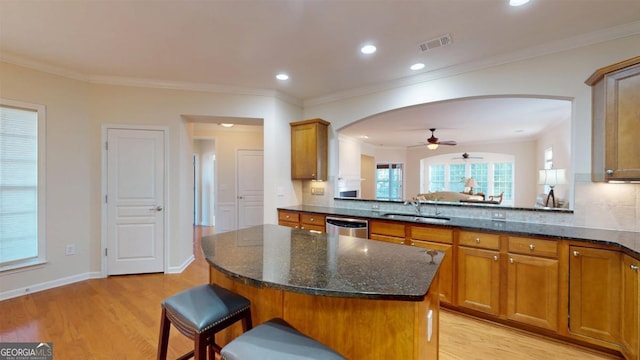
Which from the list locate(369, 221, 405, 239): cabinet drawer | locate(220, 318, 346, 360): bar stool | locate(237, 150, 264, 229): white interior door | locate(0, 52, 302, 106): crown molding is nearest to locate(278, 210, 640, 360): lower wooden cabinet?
locate(369, 221, 405, 239): cabinet drawer

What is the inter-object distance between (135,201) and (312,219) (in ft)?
8.09

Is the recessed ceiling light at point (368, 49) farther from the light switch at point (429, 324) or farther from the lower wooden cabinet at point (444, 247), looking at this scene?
the light switch at point (429, 324)

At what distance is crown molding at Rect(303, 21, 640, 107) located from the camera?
7.53 ft

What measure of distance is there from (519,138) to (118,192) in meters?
9.49

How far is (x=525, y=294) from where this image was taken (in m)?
2.30

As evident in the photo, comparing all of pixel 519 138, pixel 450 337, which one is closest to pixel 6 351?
pixel 450 337

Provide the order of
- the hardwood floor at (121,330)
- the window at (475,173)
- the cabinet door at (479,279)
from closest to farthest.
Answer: the hardwood floor at (121,330)
the cabinet door at (479,279)
the window at (475,173)

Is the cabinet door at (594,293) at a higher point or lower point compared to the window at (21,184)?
lower

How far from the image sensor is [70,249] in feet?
11.1

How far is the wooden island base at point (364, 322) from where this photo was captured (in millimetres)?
1157

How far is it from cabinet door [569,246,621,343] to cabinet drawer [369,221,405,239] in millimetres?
1391

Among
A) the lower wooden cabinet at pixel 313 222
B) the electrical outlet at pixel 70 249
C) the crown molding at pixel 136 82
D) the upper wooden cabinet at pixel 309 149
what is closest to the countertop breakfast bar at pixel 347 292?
the lower wooden cabinet at pixel 313 222

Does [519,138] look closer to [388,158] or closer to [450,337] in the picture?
[388,158]

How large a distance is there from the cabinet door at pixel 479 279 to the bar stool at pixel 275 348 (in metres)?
1.98
